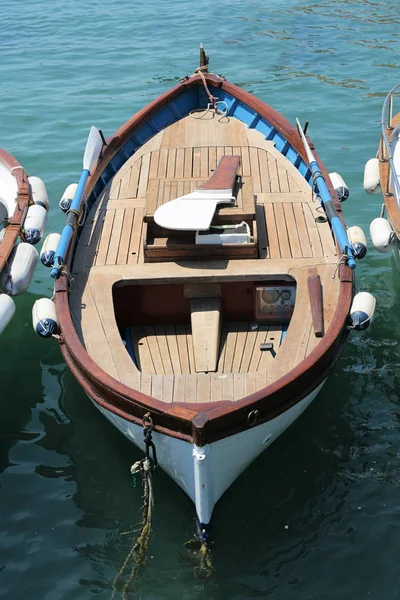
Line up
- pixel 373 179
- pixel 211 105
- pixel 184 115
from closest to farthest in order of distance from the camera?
pixel 373 179
pixel 184 115
pixel 211 105

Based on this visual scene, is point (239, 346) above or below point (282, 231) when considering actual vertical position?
below

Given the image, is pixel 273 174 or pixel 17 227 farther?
pixel 273 174

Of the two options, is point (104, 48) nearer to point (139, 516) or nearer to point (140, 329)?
point (140, 329)

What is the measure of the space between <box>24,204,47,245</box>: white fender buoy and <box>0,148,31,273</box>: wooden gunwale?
0.28 ft

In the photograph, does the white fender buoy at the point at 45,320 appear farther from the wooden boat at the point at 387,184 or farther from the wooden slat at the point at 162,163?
the wooden boat at the point at 387,184

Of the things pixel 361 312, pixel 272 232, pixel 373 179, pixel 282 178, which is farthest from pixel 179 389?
pixel 373 179

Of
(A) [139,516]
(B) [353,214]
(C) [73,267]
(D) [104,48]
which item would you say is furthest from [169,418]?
(D) [104,48]

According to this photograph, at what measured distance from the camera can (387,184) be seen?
11531 mm

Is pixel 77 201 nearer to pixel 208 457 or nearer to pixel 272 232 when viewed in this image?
pixel 272 232

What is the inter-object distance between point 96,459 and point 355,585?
332 cm

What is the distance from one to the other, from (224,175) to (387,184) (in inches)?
112

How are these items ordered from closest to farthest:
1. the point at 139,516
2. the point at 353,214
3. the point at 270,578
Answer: the point at 270,578 < the point at 139,516 < the point at 353,214

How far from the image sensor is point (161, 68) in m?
21.0

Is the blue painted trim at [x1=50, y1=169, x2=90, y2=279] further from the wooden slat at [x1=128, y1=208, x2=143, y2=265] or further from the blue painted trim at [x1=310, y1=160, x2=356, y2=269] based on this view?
the blue painted trim at [x1=310, y1=160, x2=356, y2=269]
